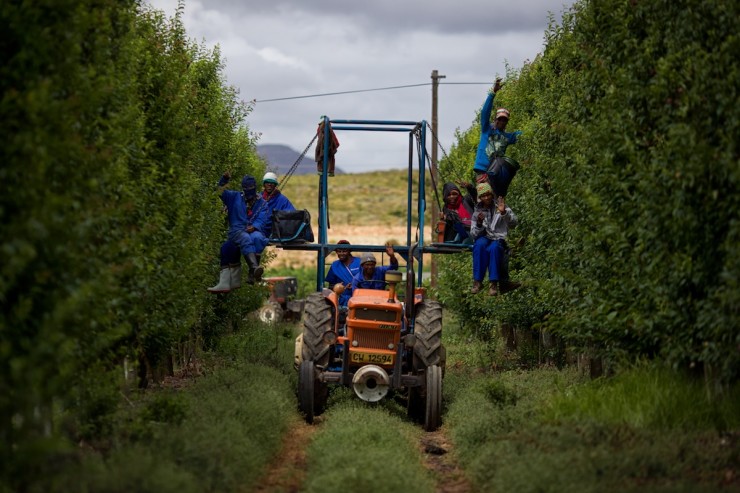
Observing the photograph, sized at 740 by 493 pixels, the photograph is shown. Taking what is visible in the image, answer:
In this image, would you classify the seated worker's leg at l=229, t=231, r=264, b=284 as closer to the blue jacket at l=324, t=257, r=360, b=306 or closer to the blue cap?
the blue cap

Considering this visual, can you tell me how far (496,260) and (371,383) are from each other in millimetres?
3116

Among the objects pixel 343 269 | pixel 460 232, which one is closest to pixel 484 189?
pixel 460 232

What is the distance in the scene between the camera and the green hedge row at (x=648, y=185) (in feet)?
31.2

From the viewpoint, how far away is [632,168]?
36.8 ft

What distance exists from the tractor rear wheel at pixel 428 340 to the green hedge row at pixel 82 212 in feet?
10.5

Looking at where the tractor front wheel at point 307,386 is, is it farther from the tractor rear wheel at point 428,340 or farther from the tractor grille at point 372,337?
the tractor rear wheel at point 428,340

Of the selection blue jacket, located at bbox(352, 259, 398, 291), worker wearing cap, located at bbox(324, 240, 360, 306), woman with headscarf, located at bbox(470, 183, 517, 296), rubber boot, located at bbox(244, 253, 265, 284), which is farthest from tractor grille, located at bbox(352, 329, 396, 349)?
rubber boot, located at bbox(244, 253, 265, 284)

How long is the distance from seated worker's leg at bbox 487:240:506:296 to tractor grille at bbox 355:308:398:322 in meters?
2.39

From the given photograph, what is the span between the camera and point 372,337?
46.1 feet

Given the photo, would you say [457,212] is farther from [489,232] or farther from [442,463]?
[442,463]

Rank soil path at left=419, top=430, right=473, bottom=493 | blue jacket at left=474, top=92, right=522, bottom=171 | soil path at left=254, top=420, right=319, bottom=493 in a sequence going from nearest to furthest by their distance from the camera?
1. soil path at left=254, top=420, right=319, bottom=493
2. soil path at left=419, top=430, right=473, bottom=493
3. blue jacket at left=474, top=92, right=522, bottom=171

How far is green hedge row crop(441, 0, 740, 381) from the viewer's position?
9.51 metres

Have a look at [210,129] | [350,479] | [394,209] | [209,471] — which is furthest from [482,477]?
[394,209]

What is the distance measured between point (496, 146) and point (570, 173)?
3.04 m
